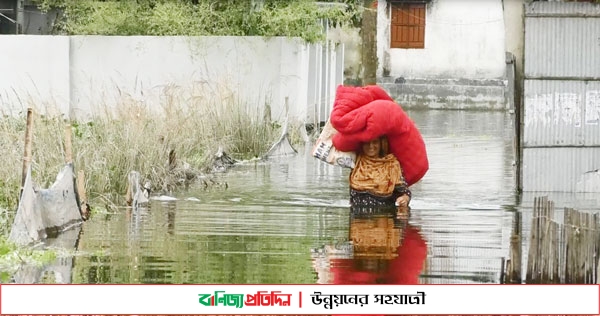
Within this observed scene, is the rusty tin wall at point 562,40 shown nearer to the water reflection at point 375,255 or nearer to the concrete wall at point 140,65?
the water reflection at point 375,255

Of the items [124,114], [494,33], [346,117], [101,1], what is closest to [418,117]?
[494,33]

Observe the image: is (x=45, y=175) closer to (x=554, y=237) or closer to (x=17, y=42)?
(x=554, y=237)

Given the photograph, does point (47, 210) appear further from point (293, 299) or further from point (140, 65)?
point (140, 65)

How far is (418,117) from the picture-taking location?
31.0m

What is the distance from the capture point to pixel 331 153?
13.3 metres

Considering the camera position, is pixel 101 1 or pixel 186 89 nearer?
pixel 186 89

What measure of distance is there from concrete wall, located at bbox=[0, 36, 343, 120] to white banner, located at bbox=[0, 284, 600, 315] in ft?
42.6

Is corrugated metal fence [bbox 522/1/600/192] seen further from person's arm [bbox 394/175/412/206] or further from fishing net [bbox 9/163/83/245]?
fishing net [bbox 9/163/83/245]

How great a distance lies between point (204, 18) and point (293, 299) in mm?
14413

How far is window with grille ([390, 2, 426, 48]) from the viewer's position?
1469 inches

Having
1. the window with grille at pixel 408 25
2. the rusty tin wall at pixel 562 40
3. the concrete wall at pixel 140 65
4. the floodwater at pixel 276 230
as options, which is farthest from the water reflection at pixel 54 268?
the window with grille at pixel 408 25

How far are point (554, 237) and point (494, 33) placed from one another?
28003 mm

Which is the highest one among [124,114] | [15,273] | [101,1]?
[101,1]

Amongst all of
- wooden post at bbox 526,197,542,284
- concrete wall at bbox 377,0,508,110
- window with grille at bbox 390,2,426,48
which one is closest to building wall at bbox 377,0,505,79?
concrete wall at bbox 377,0,508,110
